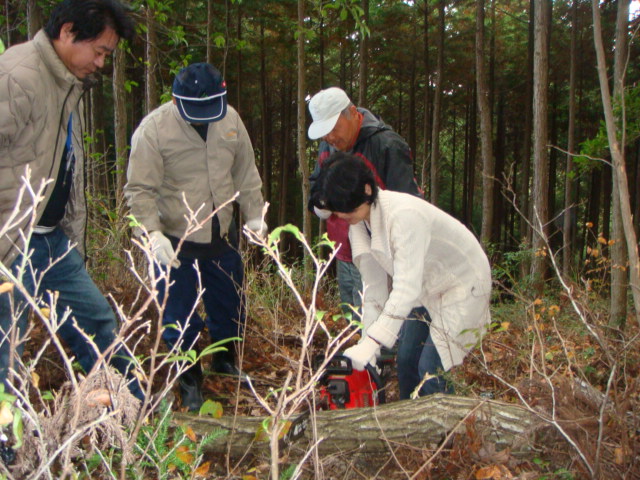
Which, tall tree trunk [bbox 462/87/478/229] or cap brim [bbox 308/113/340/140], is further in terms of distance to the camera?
tall tree trunk [bbox 462/87/478/229]

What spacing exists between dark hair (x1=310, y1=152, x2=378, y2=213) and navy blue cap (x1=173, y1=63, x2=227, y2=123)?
3.61ft

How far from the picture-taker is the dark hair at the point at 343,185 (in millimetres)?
2713

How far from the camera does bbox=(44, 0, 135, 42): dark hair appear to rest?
101 inches

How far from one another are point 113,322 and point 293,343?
9.09ft

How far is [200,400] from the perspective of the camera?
12.6 ft

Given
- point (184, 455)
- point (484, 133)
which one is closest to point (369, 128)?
point (184, 455)

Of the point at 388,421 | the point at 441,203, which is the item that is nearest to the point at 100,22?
the point at 388,421

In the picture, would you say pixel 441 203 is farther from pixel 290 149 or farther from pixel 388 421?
pixel 388 421

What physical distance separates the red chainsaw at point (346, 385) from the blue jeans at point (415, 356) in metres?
0.20

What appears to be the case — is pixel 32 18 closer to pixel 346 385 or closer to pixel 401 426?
pixel 346 385

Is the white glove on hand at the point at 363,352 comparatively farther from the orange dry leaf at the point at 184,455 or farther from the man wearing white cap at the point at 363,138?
the orange dry leaf at the point at 184,455

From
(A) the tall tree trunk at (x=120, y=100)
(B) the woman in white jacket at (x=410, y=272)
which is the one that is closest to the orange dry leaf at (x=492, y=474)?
(B) the woman in white jacket at (x=410, y=272)

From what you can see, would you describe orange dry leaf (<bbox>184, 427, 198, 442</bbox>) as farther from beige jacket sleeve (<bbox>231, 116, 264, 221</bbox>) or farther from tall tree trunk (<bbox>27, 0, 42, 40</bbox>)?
tall tree trunk (<bbox>27, 0, 42, 40</bbox>)

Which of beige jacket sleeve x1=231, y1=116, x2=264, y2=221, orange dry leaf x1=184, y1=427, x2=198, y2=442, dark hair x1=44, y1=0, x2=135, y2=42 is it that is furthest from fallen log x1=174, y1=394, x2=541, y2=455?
dark hair x1=44, y1=0, x2=135, y2=42
